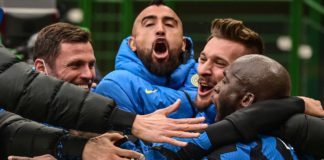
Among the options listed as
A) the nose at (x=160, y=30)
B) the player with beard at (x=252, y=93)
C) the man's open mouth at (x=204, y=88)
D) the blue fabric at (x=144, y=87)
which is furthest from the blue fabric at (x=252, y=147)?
the nose at (x=160, y=30)

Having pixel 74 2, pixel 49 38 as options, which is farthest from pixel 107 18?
pixel 49 38

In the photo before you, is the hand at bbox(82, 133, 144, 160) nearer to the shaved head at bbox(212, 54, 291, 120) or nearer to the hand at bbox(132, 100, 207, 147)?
the hand at bbox(132, 100, 207, 147)

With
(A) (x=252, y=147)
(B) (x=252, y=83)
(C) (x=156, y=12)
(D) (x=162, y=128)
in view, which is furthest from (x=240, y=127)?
(C) (x=156, y=12)

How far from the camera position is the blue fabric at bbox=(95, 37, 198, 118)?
4004 millimetres

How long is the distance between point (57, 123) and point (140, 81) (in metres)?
1.18

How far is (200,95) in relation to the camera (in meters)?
4.03

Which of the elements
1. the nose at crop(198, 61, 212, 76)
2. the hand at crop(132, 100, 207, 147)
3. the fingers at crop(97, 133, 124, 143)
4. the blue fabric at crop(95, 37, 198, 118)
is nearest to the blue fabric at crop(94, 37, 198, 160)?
the blue fabric at crop(95, 37, 198, 118)

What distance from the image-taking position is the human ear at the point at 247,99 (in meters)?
3.34

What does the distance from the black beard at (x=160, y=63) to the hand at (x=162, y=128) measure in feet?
3.86

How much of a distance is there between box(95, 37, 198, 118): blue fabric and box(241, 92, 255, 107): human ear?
77 centimetres

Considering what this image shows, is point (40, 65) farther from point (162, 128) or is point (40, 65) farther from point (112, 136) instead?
point (162, 128)

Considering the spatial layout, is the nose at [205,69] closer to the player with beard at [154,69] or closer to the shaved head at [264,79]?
the player with beard at [154,69]

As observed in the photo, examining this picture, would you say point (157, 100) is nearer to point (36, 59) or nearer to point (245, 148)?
point (36, 59)

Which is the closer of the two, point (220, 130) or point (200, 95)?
point (220, 130)
